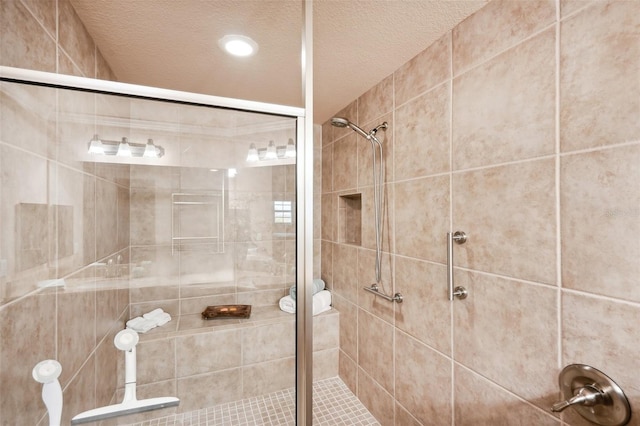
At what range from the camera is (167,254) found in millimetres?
791

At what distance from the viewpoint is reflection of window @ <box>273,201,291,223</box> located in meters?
0.88

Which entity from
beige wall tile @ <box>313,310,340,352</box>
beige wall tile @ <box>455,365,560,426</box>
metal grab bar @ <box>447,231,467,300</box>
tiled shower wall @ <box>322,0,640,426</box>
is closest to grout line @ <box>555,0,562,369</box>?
tiled shower wall @ <box>322,0,640,426</box>

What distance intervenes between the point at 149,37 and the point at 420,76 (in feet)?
4.35

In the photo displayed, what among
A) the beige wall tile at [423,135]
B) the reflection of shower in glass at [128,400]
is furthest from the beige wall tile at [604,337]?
the reflection of shower in glass at [128,400]

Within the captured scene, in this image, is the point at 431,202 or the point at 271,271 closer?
the point at 271,271

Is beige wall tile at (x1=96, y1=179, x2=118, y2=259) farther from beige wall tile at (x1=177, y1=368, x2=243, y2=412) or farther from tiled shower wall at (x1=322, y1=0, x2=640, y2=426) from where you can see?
tiled shower wall at (x1=322, y1=0, x2=640, y2=426)

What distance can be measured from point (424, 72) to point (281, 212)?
111cm

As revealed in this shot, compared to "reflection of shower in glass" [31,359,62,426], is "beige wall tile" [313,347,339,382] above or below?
below

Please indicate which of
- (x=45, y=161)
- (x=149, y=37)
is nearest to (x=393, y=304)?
(x=45, y=161)

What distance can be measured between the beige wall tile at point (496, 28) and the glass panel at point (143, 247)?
2.84ft

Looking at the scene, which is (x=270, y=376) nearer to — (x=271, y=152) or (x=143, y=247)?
(x=143, y=247)

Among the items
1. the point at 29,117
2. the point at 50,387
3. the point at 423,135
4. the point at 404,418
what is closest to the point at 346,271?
the point at 404,418

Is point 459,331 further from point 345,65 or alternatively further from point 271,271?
point 345,65

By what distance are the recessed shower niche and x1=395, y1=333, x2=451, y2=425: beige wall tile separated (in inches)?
34.9
